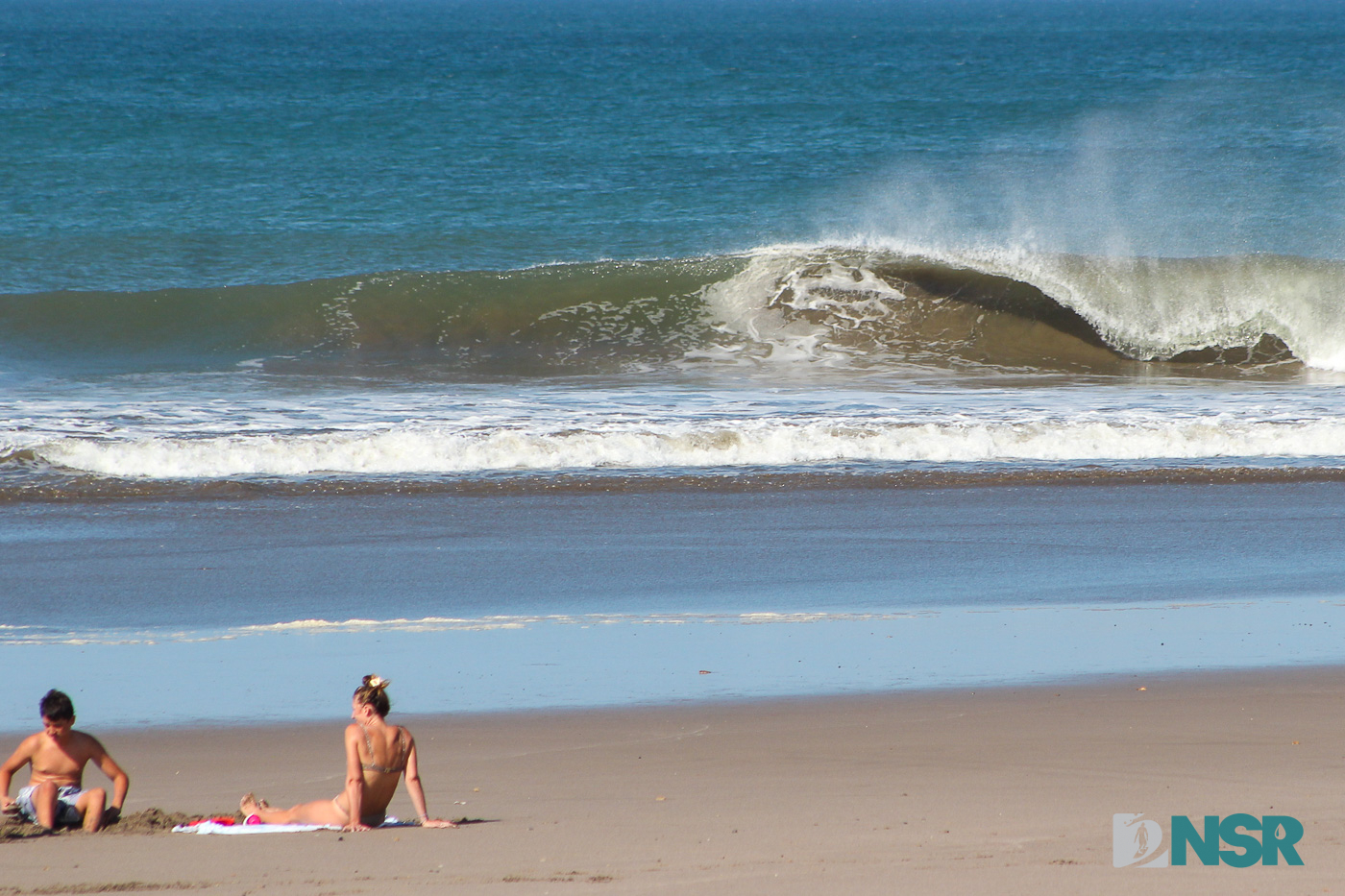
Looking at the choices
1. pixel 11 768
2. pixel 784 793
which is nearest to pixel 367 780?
pixel 11 768

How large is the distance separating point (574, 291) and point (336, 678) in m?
12.5

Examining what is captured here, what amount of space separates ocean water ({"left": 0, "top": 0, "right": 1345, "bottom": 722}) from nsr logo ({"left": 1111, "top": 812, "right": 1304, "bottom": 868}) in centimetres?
162

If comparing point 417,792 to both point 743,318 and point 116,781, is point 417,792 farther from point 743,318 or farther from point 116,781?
point 743,318

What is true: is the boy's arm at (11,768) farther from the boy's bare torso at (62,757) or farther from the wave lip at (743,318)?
the wave lip at (743,318)

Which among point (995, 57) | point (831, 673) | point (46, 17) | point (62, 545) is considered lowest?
point (831, 673)

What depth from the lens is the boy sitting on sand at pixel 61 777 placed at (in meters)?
4.13

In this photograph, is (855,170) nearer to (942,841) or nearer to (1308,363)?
(1308,363)

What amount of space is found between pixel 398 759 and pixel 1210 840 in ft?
7.78

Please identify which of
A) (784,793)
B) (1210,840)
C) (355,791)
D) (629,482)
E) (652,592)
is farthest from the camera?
(629,482)

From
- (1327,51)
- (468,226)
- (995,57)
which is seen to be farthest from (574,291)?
(1327,51)

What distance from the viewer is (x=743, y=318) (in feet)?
54.3

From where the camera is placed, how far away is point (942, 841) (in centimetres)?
384

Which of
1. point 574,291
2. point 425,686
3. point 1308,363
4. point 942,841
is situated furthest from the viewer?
point 574,291

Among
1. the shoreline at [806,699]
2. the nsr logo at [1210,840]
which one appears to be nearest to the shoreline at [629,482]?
the shoreline at [806,699]
